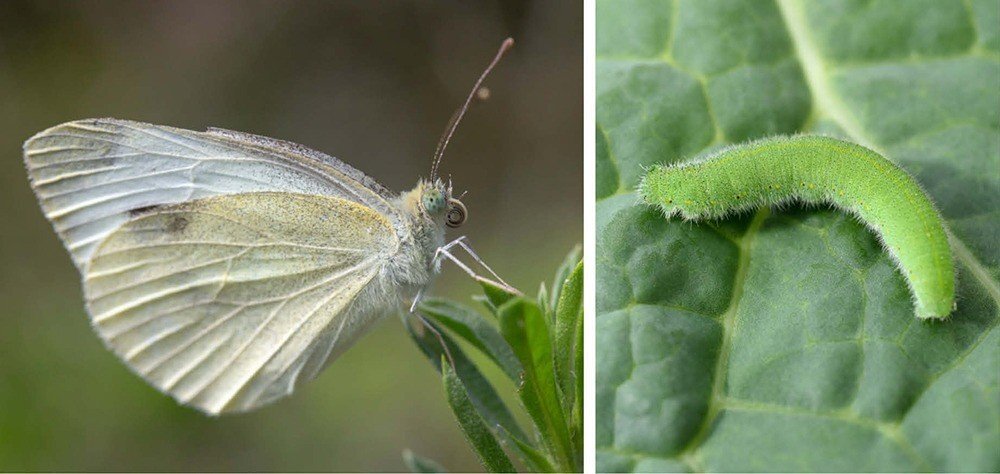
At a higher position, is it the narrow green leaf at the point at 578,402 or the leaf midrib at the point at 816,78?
the leaf midrib at the point at 816,78

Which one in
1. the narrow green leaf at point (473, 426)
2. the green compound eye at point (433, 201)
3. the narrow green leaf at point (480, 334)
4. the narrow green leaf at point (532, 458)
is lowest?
the narrow green leaf at point (532, 458)

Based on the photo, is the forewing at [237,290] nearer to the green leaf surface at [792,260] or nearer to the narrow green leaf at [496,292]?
the narrow green leaf at [496,292]

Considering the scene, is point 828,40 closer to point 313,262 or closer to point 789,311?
point 789,311

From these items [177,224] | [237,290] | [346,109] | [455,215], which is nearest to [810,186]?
[455,215]

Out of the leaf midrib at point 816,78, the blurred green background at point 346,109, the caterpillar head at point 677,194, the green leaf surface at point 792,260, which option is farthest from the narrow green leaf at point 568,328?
the blurred green background at point 346,109

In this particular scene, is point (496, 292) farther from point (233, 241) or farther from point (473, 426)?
point (233, 241)

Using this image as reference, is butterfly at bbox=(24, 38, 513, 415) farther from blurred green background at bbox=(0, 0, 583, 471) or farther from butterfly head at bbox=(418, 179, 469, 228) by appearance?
blurred green background at bbox=(0, 0, 583, 471)

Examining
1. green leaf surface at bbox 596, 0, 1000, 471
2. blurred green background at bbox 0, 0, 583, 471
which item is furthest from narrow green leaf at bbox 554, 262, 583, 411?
blurred green background at bbox 0, 0, 583, 471
